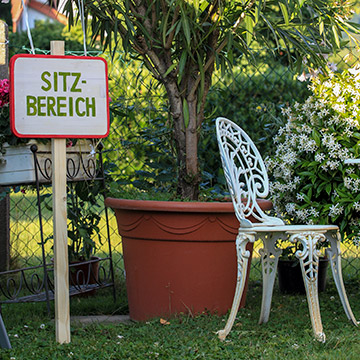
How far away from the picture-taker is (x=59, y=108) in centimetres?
239

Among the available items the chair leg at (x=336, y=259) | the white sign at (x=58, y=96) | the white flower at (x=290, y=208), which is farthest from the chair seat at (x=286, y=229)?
the white sign at (x=58, y=96)

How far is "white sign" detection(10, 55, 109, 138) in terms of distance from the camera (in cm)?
234

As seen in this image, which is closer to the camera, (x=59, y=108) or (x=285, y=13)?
(x=59, y=108)

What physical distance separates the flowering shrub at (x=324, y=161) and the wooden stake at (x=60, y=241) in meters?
1.11

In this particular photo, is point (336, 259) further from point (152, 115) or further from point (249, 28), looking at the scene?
point (152, 115)

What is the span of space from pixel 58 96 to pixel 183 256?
0.95 meters

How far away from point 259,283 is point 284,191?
994 millimetres

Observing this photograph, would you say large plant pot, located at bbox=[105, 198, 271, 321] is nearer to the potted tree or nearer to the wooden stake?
the potted tree

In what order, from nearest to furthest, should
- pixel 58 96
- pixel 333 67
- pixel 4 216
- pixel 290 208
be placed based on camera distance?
pixel 58 96 < pixel 290 208 < pixel 333 67 < pixel 4 216

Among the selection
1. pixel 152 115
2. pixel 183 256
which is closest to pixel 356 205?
pixel 183 256

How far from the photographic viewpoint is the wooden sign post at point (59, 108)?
234cm

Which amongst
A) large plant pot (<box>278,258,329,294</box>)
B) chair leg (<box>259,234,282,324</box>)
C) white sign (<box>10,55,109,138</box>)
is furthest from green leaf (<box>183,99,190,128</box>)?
large plant pot (<box>278,258,329,294</box>)

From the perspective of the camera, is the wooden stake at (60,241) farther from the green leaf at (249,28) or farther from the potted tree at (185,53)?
the green leaf at (249,28)

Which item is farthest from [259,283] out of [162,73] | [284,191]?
[162,73]
